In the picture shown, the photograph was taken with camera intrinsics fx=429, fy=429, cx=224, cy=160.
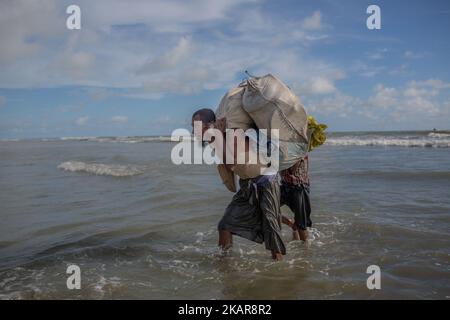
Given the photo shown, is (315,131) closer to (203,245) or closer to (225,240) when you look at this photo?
(225,240)

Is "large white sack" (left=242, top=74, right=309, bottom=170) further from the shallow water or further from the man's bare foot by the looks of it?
the shallow water

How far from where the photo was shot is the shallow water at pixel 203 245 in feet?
13.0

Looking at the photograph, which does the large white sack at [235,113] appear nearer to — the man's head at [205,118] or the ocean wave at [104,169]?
the man's head at [205,118]

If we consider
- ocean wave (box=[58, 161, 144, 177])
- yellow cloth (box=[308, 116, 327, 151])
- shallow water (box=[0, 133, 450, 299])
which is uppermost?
yellow cloth (box=[308, 116, 327, 151])

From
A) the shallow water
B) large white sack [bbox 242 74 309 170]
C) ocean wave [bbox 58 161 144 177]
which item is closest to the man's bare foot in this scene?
the shallow water

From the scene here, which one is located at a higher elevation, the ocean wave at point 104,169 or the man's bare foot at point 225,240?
the ocean wave at point 104,169

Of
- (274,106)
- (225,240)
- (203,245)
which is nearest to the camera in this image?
(274,106)

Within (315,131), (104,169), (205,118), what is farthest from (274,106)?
(104,169)

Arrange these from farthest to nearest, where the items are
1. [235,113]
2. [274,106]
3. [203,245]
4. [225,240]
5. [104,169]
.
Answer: [104,169]
[203,245]
[225,240]
[235,113]
[274,106]

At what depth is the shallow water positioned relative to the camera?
3.97m

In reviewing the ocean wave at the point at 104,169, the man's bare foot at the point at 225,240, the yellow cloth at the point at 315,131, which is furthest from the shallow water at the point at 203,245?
the ocean wave at the point at 104,169

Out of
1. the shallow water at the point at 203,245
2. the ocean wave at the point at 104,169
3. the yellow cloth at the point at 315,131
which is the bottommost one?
the shallow water at the point at 203,245

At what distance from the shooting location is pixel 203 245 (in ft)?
17.9
